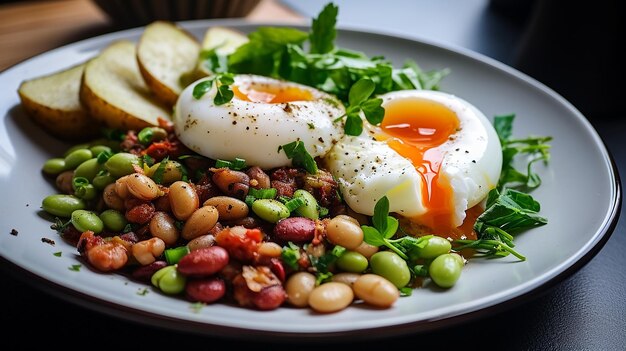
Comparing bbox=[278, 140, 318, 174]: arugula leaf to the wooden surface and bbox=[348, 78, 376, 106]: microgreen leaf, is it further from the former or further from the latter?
the wooden surface

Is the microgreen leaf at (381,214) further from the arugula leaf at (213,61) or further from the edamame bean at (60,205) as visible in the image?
the arugula leaf at (213,61)

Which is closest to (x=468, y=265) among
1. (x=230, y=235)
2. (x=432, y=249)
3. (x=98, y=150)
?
(x=432, y=249)

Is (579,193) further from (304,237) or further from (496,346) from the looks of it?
(304,237)

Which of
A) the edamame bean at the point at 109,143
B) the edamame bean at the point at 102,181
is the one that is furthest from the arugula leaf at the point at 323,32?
the edamame bean at the point at 102,181

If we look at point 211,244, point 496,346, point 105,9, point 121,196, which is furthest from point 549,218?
point 105,9

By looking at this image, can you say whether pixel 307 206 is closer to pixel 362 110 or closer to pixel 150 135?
pixel 362 110

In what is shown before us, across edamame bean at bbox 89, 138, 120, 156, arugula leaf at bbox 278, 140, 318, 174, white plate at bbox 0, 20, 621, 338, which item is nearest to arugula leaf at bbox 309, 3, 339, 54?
white plate at bbox 0, 20, 621, 338
